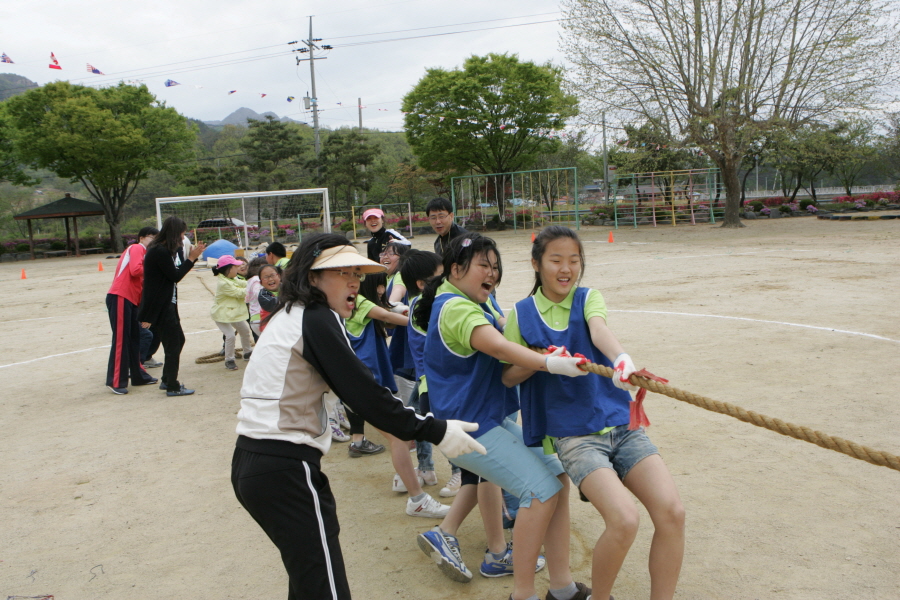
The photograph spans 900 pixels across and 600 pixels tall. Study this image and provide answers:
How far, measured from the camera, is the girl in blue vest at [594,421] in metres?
2.35

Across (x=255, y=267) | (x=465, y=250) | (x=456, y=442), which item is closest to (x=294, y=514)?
(x=456, y=442)

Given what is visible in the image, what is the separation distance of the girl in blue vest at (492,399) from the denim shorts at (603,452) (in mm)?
146

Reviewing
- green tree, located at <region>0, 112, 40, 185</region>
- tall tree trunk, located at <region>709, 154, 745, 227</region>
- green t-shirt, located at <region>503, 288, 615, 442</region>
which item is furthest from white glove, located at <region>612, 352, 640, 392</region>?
green tree, located at <region>0, 112, 40, 185</region>

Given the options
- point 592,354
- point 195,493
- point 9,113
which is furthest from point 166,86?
point 592,354

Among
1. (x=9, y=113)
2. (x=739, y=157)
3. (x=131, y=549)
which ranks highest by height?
(x=9, y=113)

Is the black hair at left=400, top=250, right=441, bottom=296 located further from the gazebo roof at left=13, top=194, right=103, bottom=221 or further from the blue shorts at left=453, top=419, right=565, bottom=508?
the gazebo roof at left=13, top=194, right=103, bottom=221

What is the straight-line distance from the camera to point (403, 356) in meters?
4.29

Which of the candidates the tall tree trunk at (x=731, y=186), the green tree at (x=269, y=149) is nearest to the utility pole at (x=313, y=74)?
the green tree at (x=269, y=149)

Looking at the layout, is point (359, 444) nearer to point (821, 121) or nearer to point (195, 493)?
point (195, 493)

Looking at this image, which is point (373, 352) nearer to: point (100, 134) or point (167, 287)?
point (167, 287)

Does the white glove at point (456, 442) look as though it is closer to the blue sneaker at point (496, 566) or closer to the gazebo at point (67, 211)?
the blue sneaker at point (496, 566)

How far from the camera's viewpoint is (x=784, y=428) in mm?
2086

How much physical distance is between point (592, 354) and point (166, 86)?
28981 mm

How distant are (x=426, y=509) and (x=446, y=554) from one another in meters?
0.73
